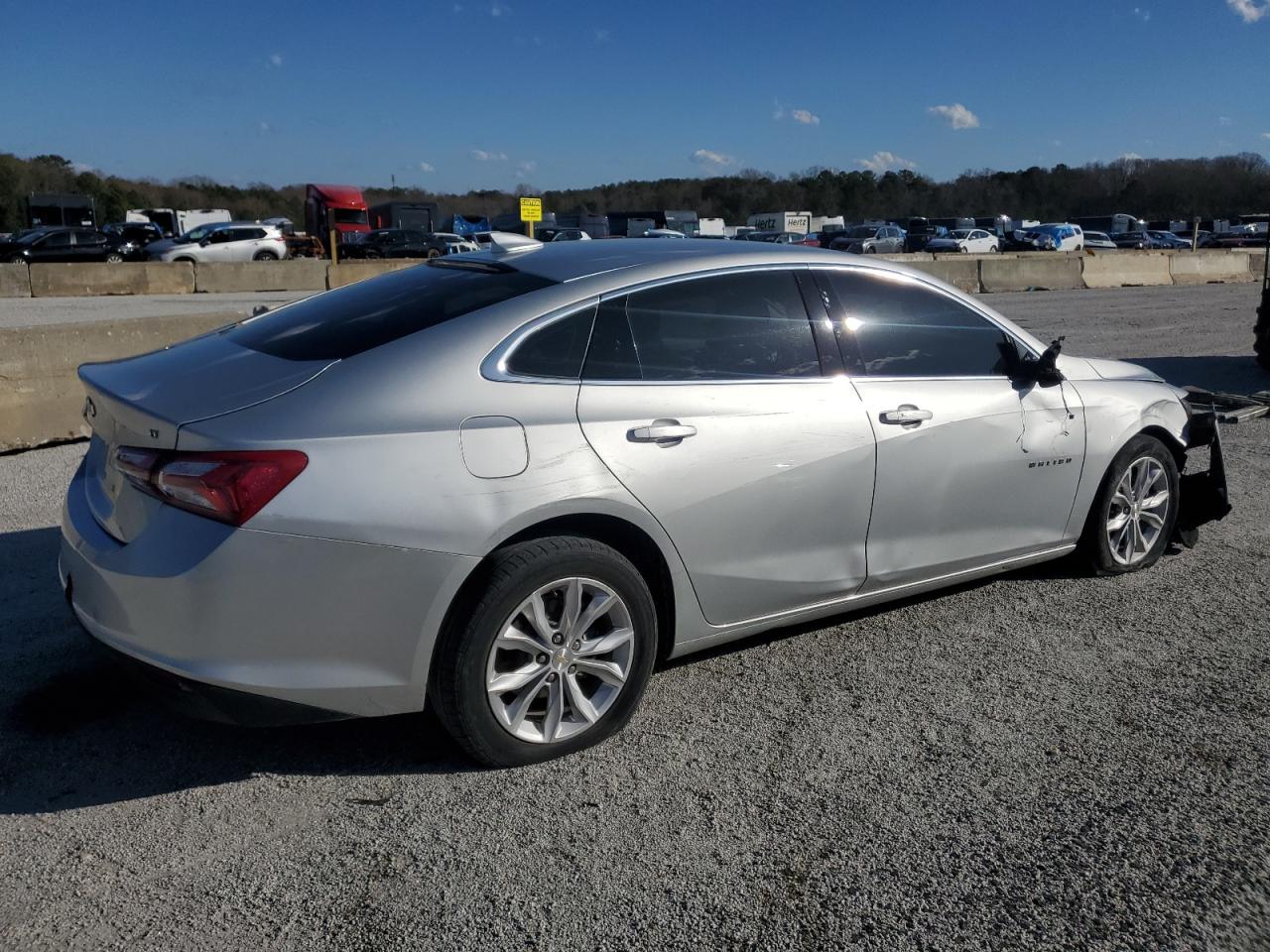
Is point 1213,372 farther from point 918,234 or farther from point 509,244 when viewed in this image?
point 918,234

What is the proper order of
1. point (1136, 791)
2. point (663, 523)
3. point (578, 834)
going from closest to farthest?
point (578, 834) → point (1136, 791) → point (663, 523)

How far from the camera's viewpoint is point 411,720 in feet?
12.4

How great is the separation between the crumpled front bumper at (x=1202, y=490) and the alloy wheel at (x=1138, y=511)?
12.0 inches

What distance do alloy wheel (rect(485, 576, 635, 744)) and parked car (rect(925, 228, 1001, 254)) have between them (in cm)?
4276

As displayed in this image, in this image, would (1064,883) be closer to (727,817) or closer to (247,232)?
(727,817)

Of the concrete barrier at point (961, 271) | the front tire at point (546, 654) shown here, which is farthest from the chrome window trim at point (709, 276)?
the concrete barrier at point (961, 271)

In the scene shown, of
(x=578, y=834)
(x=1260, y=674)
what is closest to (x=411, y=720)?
(x=578, y=834)

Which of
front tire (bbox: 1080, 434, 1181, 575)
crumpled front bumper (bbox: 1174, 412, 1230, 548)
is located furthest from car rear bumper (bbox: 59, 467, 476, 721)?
crumpled front bumper (bbox: 1174, 412, 1230, 548)

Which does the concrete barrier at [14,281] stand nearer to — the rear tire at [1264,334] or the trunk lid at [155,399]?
the trunk lid at [155,399]

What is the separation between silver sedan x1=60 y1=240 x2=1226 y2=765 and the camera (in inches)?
117

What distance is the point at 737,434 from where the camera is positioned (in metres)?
3.67

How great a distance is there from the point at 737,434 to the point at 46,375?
589cm

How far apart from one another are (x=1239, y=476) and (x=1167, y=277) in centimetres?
2573

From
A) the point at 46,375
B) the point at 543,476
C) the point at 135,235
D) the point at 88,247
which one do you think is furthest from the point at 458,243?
the point at 543,476
